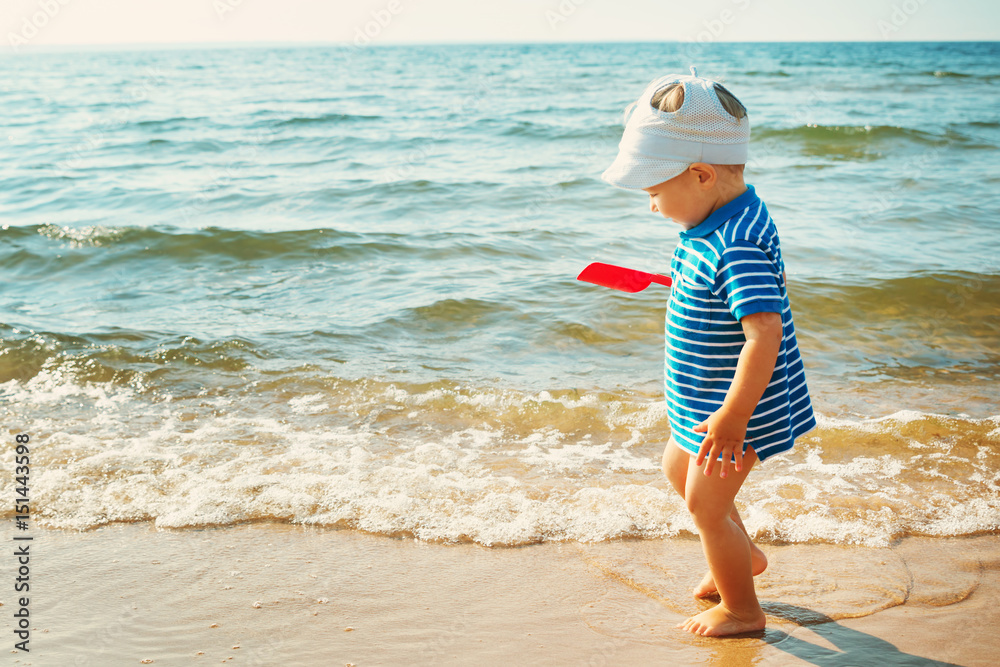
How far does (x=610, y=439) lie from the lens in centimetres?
381

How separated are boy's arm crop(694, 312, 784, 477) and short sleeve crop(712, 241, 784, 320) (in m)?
0.03

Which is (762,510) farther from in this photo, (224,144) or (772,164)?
(224,144)

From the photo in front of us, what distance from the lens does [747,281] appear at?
1834 millimetres

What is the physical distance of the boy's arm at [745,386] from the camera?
5.99 feet

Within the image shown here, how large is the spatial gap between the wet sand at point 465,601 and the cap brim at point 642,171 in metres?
1.35

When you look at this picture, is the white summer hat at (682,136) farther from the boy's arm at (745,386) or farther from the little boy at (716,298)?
the boy's arm at (745,386)

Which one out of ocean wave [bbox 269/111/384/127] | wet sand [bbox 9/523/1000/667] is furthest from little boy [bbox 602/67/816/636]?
ocean wave [bbox 269/111/384/127]

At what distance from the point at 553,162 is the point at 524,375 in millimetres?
8347

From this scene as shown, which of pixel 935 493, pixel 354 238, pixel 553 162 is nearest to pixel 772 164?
pixel 553 162

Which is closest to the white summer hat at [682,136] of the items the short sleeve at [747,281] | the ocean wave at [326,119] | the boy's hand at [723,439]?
the short sleeve at [747,281]

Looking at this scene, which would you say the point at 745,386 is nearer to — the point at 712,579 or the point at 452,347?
the point at 712,579

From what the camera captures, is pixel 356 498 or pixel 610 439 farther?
pixel 610 439

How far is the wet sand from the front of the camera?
2.20 metres

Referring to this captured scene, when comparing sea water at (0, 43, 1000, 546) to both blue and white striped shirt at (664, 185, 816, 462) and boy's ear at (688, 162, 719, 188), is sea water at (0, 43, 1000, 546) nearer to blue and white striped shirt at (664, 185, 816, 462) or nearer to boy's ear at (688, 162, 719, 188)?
blue and white striped shirt at (664, 185, 816, 462)
